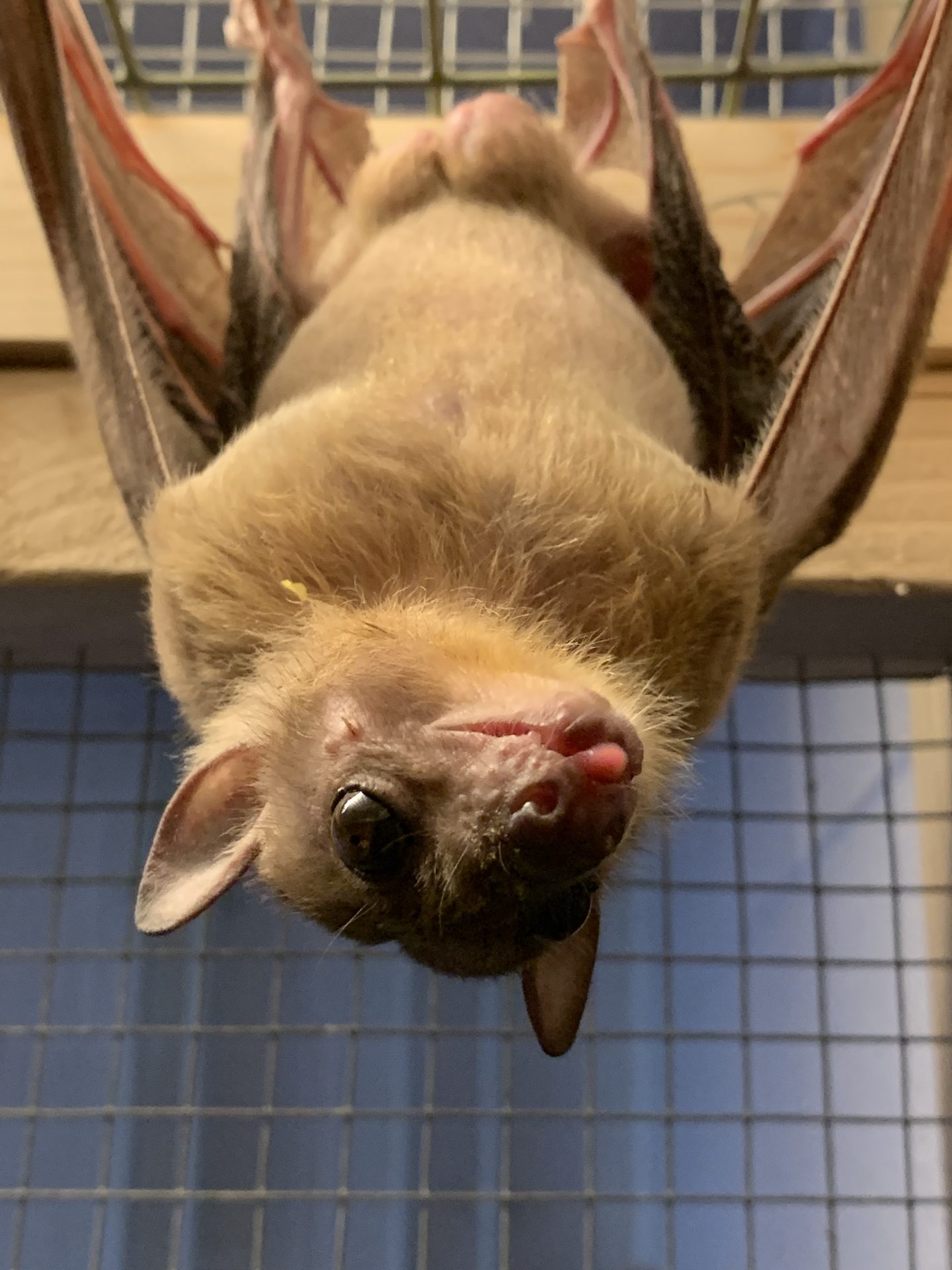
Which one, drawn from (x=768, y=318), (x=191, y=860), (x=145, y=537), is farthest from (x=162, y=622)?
(x=768, y=318)

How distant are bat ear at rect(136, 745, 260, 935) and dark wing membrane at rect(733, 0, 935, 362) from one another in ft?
2.42

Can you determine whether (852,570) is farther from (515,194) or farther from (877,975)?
(877,975)

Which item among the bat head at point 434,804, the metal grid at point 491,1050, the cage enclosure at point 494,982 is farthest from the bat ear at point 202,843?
the metal grid at point 491,1050

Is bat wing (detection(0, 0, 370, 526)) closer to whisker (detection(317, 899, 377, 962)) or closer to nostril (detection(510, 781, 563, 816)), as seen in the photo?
whisker (detection(317, 899, 377, 962))

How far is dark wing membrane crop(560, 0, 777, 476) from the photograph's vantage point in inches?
46.4

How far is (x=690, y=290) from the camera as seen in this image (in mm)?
1215

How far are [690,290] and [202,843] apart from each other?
2.48ft

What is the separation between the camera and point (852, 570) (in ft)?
3.89

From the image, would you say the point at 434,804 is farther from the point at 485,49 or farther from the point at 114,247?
the point at 485,49

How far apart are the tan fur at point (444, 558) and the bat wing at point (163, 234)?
139mm

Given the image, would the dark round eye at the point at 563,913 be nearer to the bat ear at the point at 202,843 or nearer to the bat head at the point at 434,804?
the bat head at the point at 434,804

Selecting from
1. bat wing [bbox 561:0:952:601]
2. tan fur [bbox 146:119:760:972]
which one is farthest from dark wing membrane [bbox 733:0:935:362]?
tan fur [bbox 146:119:760:972]

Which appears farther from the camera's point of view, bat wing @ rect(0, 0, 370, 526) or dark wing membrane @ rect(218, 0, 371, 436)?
dark wing membrane @ rect(218, 0, 371, 436)

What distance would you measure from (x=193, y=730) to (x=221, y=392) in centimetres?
39
